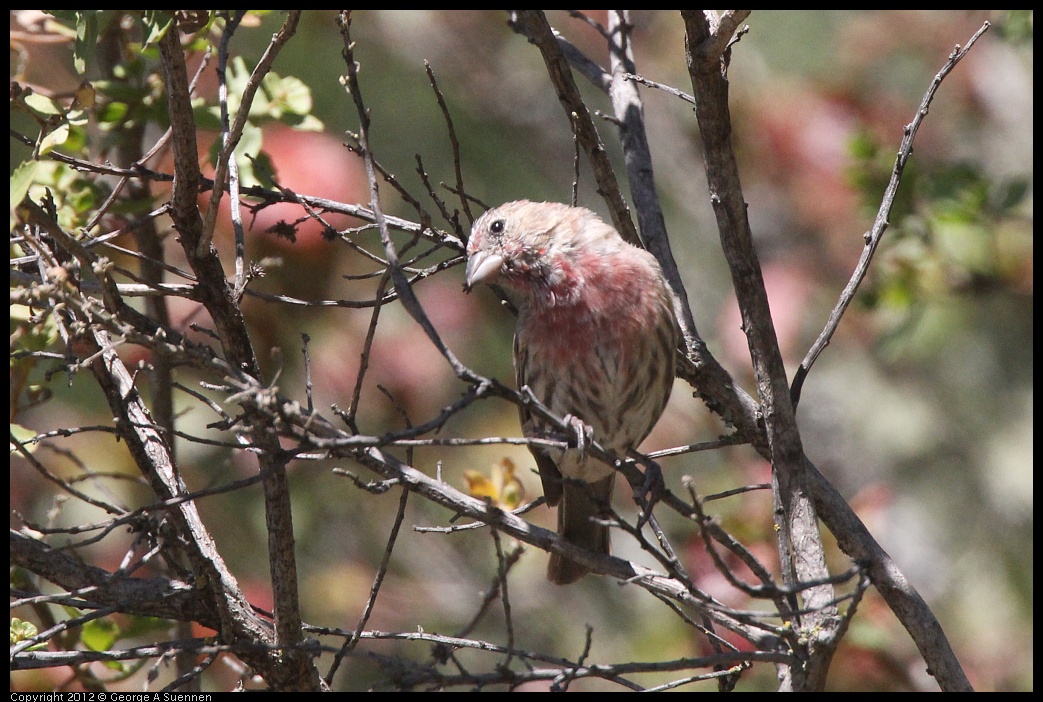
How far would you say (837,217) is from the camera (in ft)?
25.9

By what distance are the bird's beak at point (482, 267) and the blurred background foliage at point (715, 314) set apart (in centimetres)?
147

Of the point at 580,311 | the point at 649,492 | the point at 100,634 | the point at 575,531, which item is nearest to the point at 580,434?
the point at 649,492

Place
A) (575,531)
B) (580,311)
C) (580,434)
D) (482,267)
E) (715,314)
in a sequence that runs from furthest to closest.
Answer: (715,314) < (575,531) < (580,311) < (482,267) < (580,434)

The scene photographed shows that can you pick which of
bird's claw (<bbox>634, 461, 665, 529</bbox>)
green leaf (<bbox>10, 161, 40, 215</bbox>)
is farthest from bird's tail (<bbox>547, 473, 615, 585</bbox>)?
green leaf (<bbox>10, 161, 40, 215</bbox>)

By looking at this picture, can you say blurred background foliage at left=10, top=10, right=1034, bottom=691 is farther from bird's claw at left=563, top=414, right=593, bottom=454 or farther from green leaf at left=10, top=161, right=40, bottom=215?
green leaf at left=10, top=161, right=40, bottom=215

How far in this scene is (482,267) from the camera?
3.62 meters

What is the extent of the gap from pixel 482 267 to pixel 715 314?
438 centimetres

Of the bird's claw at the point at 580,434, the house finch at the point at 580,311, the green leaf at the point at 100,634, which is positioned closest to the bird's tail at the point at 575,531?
the house finch at the point at 580,311

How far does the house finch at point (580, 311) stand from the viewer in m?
3.72

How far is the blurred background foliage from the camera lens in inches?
212

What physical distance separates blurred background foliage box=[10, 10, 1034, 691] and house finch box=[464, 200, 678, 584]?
3.61ft

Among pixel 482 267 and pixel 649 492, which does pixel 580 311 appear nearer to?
pixel 482 267

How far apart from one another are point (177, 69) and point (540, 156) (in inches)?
219
